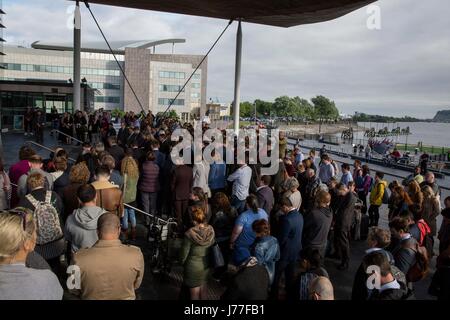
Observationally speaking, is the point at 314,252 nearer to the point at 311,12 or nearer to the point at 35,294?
the point at 35,294

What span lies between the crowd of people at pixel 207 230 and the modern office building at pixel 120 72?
7356cm

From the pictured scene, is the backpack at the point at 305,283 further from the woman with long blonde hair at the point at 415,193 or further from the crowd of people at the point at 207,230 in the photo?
the woman with long blonde hair at the point at 415,193

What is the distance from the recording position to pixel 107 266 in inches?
119

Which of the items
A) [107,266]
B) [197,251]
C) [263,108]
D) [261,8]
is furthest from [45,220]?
[263,108]

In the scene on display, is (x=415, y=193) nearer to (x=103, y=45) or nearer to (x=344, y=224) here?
(x=344, y=224)

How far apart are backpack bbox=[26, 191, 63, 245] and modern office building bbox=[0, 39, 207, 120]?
76.6 m

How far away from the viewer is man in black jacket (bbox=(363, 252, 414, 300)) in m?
3.37

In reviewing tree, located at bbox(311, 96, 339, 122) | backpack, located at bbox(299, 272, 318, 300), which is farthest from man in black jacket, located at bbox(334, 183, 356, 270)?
tree, located at bbox(311, 96, 339, 122)

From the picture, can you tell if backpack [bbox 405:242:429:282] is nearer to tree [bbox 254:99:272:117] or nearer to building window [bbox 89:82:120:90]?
building window [bbox 89:82:120:90]

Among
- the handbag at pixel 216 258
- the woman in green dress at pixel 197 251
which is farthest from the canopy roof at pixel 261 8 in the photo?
the handbag at pixel 216 258

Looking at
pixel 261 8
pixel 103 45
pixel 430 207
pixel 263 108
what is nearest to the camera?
pixel 430 207

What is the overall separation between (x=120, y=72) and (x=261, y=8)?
3134 inches

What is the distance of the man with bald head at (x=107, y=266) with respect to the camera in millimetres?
3020
